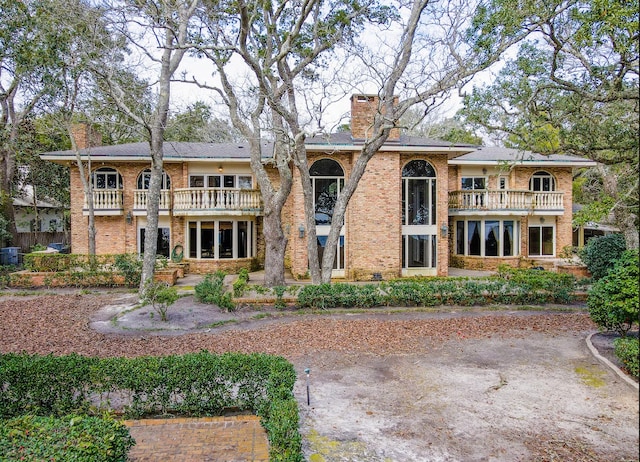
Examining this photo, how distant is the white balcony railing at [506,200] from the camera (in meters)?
19.4

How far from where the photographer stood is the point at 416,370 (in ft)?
23.2

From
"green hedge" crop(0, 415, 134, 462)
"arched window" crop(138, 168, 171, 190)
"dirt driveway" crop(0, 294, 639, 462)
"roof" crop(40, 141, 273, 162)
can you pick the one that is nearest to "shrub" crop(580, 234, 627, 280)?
"dirt driveway" crop(0, 294, 639, 462)

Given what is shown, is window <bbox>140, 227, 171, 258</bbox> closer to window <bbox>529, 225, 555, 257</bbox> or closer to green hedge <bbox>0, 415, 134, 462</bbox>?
green hedge <bbox>0, 415, 134, 462</bbox>

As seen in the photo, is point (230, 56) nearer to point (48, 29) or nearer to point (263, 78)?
point (263, 78)

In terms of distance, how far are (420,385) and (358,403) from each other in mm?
1173

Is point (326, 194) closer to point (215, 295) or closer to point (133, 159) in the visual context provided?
point (215, 295)

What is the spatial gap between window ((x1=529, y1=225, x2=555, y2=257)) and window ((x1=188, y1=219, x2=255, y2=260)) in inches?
559

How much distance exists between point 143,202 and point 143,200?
9 cm

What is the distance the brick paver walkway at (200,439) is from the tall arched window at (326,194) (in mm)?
12076

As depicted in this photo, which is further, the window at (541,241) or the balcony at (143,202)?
the window at (541,241)

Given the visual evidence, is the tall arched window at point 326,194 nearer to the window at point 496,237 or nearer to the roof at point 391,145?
the roof at point 391,145

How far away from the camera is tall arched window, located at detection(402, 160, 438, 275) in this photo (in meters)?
17.7

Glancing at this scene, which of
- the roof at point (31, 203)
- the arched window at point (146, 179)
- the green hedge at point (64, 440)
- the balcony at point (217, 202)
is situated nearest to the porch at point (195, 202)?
the balcony at point (217, 202)

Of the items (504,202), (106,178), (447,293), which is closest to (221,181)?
(106,178)
